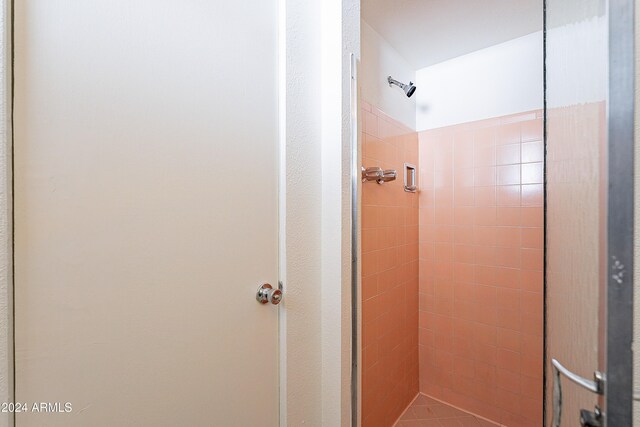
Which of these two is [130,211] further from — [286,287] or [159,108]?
[286,287]

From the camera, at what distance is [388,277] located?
1.62 meters

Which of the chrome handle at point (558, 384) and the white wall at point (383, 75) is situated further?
the white wall at point (383, 75)

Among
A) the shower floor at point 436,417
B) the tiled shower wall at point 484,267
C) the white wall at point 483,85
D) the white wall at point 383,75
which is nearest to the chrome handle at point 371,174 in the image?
the white wall at point 383,75

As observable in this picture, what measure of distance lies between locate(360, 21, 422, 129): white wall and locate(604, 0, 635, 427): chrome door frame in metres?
1.21

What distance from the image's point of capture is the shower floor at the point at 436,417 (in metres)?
1.69

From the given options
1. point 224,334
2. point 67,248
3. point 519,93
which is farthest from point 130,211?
point 519,93

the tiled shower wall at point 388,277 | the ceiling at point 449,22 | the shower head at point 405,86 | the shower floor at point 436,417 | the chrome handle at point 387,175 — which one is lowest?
the shower floor at point 436,417

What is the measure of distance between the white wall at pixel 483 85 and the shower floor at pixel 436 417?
1.95 m

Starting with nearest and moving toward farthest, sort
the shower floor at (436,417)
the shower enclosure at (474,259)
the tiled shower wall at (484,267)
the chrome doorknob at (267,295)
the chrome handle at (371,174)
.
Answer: the shower enclosure at (474,259) < the chrome doorknob at (267,295) < the chrome handle at (371,174) < the tiled shower wall at (484,267) < the shower floor at (436,417)

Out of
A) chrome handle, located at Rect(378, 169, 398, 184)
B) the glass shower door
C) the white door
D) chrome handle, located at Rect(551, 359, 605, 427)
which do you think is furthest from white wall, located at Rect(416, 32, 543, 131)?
Result: chrome handle, located at Rect(551, 359, 605, 427)

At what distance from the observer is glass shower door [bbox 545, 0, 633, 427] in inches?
11.4

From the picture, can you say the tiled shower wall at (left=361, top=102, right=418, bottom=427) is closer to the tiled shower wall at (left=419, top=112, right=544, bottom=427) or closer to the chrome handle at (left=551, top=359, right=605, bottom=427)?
the tiled shower wall at (left=419, top=112, right=544, bottom=427)

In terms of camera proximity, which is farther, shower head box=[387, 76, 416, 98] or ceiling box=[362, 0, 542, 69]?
shower head box=[387, 76, 416, 98]

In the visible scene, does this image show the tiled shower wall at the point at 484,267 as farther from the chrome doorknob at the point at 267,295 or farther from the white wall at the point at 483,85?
the chrome doorknob at the point at 267,295
